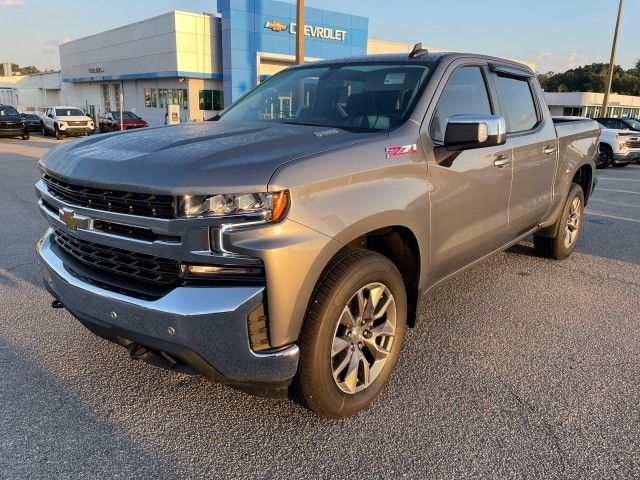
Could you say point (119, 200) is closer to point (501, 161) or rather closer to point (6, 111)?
point (501, 161)

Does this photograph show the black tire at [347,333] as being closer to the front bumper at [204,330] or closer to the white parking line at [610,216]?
the front bumper at [204,330]

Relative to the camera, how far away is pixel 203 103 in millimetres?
36750

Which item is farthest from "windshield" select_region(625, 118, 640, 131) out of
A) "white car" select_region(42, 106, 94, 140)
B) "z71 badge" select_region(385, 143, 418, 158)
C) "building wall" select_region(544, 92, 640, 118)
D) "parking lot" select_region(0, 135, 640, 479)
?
"building wall" select_region(544, 92, 640, 118)

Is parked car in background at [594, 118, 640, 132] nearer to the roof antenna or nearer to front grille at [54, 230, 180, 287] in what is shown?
the roof antenna

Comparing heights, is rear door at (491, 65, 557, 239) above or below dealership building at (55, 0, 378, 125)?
below

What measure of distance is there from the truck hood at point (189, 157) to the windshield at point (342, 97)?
346 mm

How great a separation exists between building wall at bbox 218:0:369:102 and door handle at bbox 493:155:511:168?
30766 millimetres

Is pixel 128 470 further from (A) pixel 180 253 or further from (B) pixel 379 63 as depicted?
(B) pixel 379 63

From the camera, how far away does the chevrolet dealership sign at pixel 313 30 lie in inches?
1344

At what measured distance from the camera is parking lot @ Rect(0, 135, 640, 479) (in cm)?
244

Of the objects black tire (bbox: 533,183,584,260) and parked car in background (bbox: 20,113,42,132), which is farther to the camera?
parked car in background (bbox: 20,113,42,132)

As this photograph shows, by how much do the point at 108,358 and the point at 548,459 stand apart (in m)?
2.59

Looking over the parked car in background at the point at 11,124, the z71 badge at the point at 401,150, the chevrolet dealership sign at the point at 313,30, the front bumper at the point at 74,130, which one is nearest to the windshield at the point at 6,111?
the parked car in background at the point at 11,124

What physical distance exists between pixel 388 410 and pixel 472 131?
1.61 m
